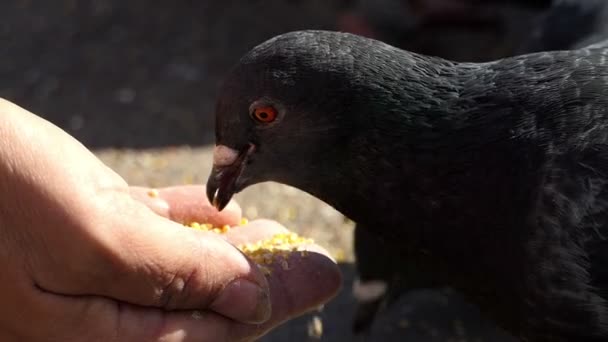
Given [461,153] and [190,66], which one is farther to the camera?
[190,66]

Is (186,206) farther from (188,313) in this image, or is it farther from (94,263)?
(94,263)

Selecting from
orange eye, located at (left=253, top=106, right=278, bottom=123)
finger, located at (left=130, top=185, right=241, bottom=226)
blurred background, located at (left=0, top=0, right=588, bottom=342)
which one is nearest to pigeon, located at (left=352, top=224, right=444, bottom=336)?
blurred background, located at (left=0, top=0, right=588, bottom=342)

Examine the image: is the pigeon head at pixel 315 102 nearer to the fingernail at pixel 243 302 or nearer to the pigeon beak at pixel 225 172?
the pigeon beak at pixel 225 172

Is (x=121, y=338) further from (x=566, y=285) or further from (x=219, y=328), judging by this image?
(x=566, y=285)

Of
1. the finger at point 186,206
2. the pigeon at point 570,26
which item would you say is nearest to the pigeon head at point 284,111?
the finger at point 186,206

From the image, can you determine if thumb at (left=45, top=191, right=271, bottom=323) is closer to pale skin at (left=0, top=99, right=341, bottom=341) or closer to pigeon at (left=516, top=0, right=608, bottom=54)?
pale skin at (left=0, top=99, right=341, bottom=341)

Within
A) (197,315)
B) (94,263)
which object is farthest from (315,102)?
(94,263)
